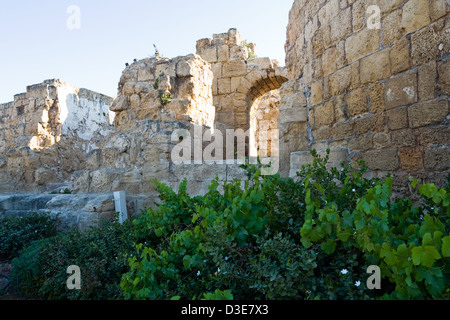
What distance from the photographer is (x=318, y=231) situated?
4.63ft

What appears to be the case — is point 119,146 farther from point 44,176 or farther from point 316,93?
point 44,176

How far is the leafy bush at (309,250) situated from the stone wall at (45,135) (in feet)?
16.7

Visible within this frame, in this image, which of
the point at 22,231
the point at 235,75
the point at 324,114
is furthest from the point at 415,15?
the point at 235,75

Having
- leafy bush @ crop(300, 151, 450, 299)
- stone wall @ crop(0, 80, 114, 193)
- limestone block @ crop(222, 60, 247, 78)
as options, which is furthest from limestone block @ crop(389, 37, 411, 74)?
limestone block @ crop(222, 60, 247, 78)

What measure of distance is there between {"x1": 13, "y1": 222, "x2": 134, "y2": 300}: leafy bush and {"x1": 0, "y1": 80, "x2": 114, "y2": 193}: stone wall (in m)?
3.42

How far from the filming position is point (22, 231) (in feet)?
12.8

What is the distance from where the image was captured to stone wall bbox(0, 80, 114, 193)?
6566 mm

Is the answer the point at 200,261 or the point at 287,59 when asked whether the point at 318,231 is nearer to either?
the point at 200,261

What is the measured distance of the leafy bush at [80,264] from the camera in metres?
2.39

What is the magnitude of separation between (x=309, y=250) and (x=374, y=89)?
6.43 ft

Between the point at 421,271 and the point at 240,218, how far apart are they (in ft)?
2.99

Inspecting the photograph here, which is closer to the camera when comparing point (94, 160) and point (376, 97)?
point (376, 97)

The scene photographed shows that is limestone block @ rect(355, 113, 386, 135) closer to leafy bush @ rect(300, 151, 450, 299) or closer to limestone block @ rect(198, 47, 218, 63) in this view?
leafy bush @ rect(300, 151, 450, 299)
